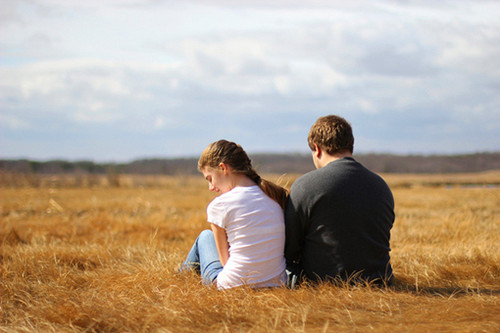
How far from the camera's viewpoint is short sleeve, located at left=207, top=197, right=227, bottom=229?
137 inches

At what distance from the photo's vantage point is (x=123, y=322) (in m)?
3.15

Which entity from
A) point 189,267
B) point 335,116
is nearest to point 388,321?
point 335,116

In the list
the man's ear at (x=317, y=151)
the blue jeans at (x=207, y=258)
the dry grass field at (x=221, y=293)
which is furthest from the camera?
the blue jeans at (x=207, y=258)

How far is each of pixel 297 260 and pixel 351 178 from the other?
95 centimetres

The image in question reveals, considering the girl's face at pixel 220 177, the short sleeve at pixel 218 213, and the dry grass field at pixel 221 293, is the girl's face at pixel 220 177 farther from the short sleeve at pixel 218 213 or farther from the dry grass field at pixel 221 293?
the dry grass field at pixel 221 293

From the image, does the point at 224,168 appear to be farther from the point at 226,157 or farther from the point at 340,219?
the point at 340,219

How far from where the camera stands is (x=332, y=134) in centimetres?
364

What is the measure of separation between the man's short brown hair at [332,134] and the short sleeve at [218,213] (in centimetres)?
93

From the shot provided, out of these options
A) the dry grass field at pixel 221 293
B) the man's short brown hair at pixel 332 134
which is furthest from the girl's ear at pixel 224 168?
the dry grass field at pixel 221 293

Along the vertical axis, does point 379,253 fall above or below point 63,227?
above

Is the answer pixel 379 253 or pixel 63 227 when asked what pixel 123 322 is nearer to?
pixel 379 253

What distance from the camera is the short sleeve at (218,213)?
137 inches

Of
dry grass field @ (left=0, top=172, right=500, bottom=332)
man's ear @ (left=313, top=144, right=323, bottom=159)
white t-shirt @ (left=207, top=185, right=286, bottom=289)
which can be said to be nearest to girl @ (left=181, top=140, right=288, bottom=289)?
white t-shirt @ (left=207, top=185, right=286, bottom=289)

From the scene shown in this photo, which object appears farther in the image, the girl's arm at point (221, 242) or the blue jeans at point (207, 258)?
the blue jeans at point (207, 258)
